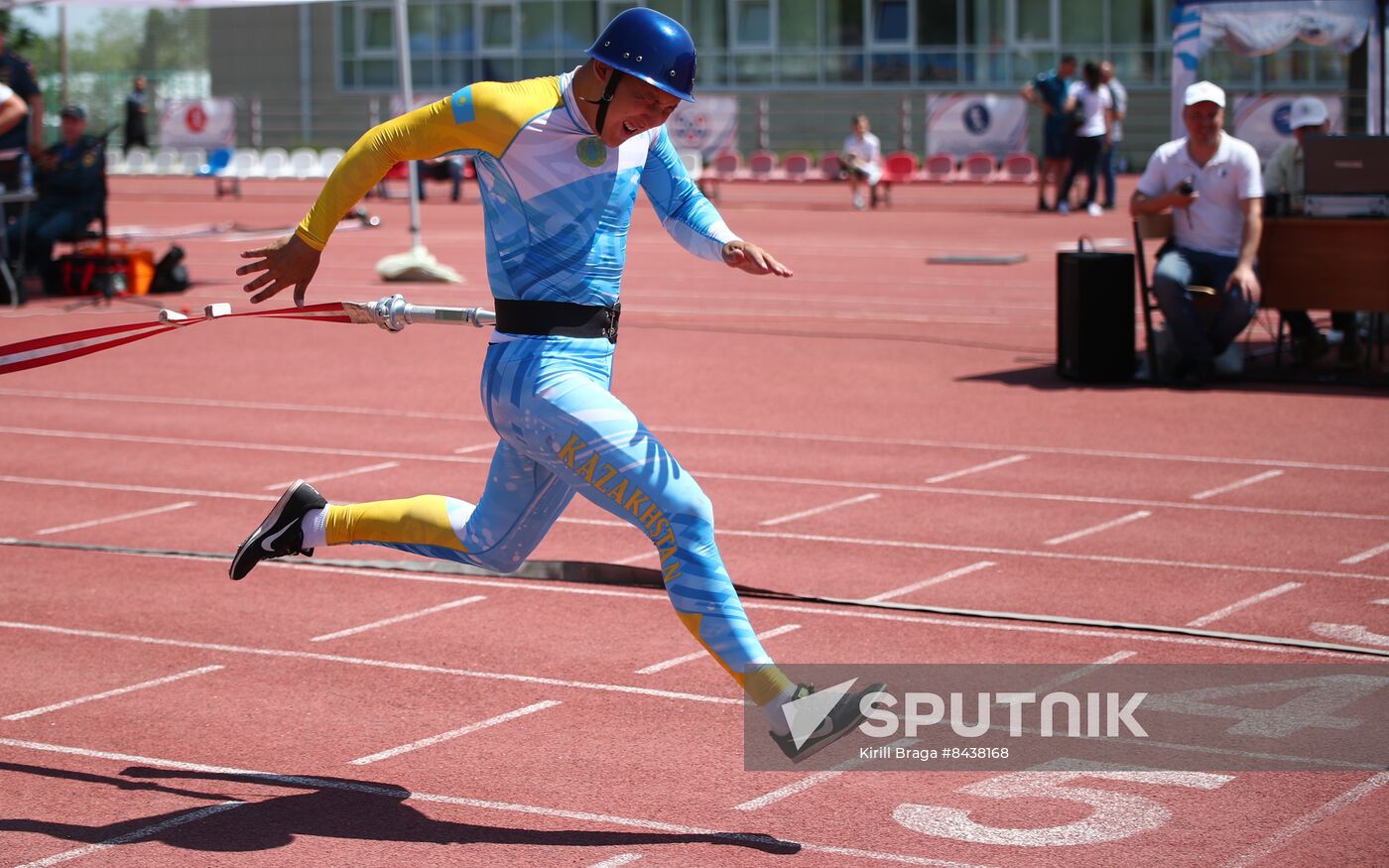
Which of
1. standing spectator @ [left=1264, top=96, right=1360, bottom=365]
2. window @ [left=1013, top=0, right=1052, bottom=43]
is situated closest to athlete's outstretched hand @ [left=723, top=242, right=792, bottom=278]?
standing spectator @ [left=1264, top=96, right=1360, bottom=365]

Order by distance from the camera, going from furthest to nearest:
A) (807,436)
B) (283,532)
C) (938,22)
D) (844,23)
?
(844,23) → (938,22) → (807,436) → (283,532)

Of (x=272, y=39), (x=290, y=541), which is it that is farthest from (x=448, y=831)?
(x=272, y=39)

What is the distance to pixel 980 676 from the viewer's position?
634 centimetres

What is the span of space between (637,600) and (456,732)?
1.84 meters

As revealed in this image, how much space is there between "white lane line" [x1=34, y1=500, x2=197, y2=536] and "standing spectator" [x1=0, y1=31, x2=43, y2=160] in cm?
1082

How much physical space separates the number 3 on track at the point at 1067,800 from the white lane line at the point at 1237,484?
4.54 meters

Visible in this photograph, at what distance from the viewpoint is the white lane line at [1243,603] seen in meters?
7.15

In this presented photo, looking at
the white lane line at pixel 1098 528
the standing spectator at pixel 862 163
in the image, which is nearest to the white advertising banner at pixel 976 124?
the standing spectator at pixel 862 163

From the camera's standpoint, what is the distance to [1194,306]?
1292 cm

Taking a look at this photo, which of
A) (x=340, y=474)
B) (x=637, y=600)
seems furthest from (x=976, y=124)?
(x=637, y=600)

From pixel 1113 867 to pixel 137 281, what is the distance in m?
16.8

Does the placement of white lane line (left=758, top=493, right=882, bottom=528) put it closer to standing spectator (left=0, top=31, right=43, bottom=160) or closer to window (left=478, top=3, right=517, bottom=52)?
standing spectator (left=0, top=31, right=43, bottom=160)

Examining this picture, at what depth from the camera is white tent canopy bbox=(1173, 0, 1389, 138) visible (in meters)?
15.1

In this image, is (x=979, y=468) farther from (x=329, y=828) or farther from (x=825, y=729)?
(x=329, y=828)
